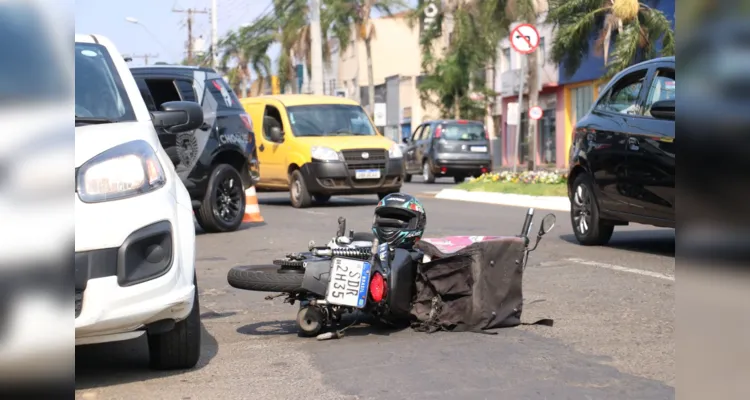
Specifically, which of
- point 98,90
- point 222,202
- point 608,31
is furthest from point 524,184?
point 608,31

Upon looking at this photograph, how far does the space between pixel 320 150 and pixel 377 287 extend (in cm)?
1197

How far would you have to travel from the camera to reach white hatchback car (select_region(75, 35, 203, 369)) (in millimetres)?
3926

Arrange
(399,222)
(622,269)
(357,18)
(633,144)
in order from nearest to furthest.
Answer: (399,222) → (622,269) → (633,144) → (357,18)

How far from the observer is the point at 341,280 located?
540 centimetres

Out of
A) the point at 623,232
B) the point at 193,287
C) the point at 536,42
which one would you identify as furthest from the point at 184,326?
the point at 536,42

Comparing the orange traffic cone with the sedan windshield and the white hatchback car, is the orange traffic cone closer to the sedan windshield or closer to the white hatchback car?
the sedan windshield

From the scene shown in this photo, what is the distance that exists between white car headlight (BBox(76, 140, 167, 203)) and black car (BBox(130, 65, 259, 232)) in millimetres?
7438

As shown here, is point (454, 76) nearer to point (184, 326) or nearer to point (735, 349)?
point (184, 326)

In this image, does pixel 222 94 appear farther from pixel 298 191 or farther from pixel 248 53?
pixel 248 53

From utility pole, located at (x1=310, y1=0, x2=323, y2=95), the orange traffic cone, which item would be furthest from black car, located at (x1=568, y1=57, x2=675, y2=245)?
utility pole, located at (x1=310, y1=0, x2=323, y2=95)

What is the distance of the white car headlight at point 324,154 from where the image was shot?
56.4 feet

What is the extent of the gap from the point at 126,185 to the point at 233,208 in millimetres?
8620

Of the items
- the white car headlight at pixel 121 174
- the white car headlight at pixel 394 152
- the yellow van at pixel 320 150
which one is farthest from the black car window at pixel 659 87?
the white car headlight at pixel 394 152

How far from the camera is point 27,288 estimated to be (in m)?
1.76
